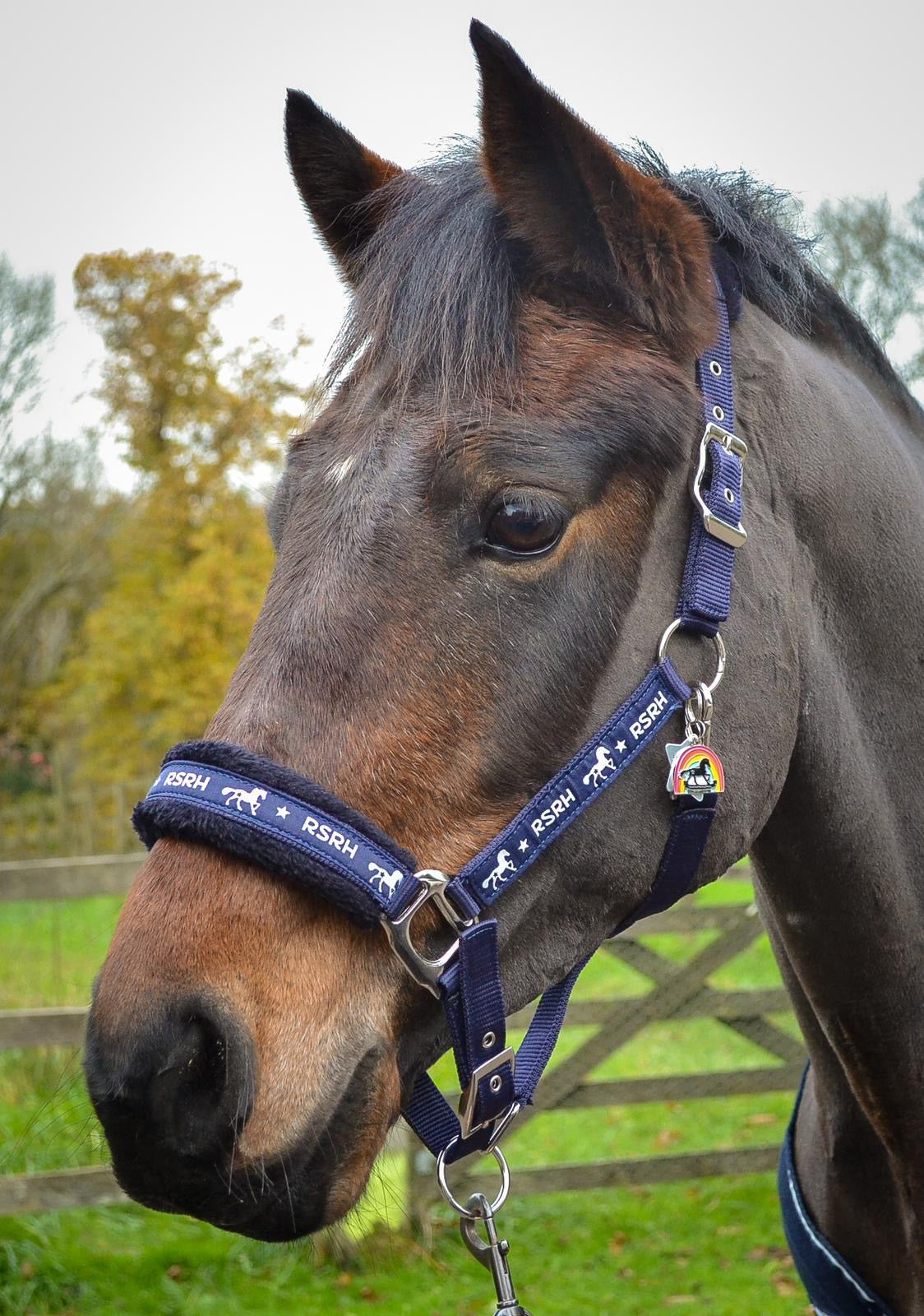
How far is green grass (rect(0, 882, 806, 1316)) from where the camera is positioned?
4.70 m

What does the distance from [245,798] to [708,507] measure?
832 millimetres

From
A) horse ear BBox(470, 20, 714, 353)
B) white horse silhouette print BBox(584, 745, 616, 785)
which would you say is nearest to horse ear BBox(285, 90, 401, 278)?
horse ear BBox(470, 20, 714, 353)

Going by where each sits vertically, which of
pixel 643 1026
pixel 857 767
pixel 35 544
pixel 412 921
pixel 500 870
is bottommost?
pixel 35 544

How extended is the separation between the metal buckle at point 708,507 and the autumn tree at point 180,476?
440 inches

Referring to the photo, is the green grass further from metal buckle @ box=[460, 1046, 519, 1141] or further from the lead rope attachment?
metal buckle @ box=[460, 1046, 519, 1141]

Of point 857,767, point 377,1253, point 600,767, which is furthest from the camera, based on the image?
point 377,1253

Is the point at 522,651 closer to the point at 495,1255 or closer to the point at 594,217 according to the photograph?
the point at 594,217

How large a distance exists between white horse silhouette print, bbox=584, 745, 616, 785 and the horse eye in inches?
11.9

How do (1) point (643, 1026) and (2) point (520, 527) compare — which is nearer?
(2) point (520, 527)

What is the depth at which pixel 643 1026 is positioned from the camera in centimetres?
553

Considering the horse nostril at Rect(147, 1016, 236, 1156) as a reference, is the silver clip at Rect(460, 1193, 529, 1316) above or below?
below

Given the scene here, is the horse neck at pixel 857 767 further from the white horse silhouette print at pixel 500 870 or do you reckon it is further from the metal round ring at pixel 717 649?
the white horse silhouette print at pixel 500 870

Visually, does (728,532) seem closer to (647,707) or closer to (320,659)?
(647,707)

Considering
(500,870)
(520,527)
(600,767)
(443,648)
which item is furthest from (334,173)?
(500,870)
